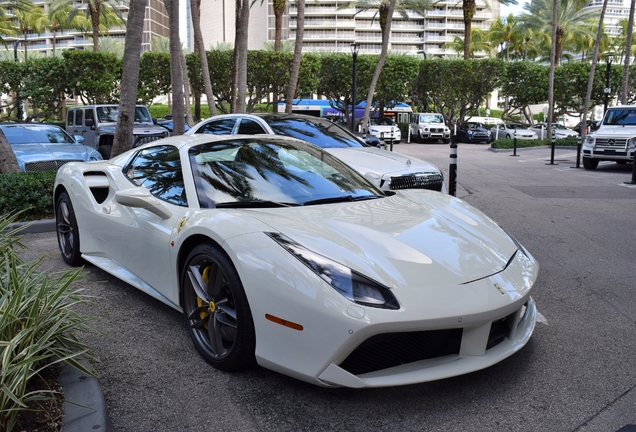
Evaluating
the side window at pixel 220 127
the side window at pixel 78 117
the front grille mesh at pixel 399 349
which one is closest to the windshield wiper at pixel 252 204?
the front grille mesh at pixel 399 349

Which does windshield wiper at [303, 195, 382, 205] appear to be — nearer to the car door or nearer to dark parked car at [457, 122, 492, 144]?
the car door

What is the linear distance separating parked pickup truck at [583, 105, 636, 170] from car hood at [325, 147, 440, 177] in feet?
31.2

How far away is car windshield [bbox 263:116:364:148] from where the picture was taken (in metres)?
8.79

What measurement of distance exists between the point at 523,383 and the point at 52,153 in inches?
395

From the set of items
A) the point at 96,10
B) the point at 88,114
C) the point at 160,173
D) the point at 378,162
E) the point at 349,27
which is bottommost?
the point at 378,162

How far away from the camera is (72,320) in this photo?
9.71 feet

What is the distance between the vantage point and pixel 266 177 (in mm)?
3797

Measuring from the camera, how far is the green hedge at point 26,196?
721cm

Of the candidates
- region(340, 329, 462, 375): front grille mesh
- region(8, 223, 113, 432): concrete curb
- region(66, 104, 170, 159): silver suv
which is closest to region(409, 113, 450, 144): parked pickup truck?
region(66, 104, 170, 159): silver suv

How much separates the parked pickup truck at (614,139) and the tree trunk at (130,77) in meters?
12.2

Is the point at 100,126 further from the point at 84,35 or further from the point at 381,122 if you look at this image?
the point at 84,35

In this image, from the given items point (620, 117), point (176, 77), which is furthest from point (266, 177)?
point (620, 117)

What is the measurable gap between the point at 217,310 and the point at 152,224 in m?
0.96

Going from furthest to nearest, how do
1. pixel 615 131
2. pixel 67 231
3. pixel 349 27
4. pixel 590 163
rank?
1. pixel 349 27
2. pixel 590 163
3. pixel 615 131
4. pixel 67 231
